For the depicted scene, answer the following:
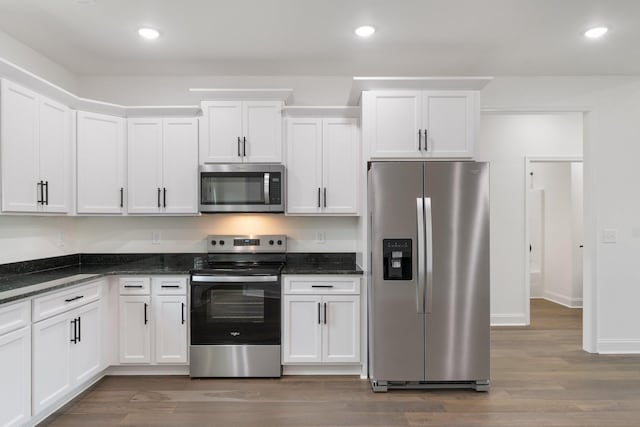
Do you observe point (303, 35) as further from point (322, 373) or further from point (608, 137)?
point (608, 137)

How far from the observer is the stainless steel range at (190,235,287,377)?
10.6 ft

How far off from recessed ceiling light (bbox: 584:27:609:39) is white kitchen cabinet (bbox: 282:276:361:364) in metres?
2.65

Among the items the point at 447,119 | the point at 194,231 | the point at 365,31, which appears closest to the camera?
the point at 365,31

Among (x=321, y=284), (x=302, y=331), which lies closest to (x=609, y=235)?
(x=321, y=284)

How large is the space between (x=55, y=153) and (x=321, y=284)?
2410 millimetres

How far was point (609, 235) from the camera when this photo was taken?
3854 mm

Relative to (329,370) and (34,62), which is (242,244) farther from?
(34,62)

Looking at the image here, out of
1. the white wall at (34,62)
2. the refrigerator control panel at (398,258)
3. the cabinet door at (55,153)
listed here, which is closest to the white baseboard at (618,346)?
the refrigerator control panel at (398,258)

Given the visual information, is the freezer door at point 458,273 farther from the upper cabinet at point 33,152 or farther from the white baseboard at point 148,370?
the upper cabinet at point 33,152

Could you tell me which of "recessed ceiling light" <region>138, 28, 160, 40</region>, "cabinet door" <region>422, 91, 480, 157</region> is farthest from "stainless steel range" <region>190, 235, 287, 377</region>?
"recessed ceiling light" <region>138, 28, 160, 40</region>

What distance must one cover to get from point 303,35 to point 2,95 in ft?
6.93

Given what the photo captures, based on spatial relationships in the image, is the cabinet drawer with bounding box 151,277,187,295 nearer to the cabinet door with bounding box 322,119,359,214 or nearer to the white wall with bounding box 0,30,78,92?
the cabinet door with bounding box 322,119,359,214

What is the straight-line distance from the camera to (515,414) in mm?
2668

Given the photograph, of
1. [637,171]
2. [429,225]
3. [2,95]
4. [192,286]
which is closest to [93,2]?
[2,95]
